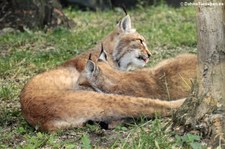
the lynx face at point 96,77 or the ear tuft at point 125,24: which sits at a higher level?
the ear tuft at point 125,24

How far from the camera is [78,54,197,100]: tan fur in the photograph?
5684 millimetres

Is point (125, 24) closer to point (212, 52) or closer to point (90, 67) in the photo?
point (90, 67)

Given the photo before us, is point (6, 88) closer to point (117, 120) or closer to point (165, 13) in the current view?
point (117, 120)

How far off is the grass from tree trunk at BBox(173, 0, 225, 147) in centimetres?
18

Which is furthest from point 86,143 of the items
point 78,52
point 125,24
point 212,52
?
point 78,52

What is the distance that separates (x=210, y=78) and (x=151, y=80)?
4.21 ft

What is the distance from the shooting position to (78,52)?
867 centimetres

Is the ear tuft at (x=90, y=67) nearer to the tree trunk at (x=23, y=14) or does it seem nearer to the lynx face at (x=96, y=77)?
the lynx face at (x=96, y=77)

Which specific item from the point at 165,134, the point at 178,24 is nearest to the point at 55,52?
the point at 178,24

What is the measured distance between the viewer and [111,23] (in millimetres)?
11422

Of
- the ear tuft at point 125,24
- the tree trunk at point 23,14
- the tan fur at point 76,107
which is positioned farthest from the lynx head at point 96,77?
the tree trunk at point 23,14

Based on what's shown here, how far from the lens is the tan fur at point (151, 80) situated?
5684mm

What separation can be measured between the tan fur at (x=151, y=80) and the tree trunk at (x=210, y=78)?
0.96m

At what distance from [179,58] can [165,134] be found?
1.34 meters
